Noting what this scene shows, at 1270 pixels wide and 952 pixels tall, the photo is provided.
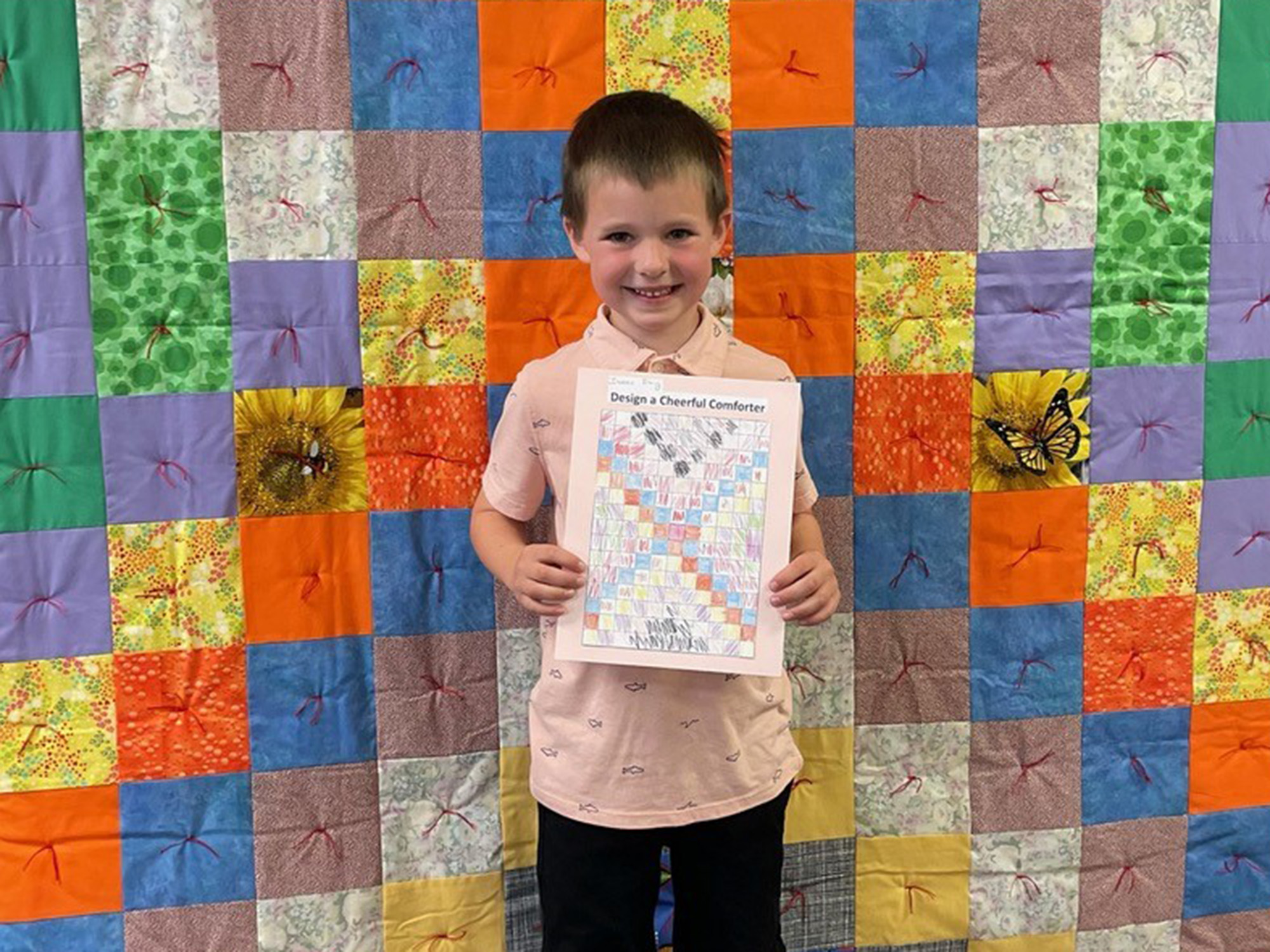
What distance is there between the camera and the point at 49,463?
54.2 inches

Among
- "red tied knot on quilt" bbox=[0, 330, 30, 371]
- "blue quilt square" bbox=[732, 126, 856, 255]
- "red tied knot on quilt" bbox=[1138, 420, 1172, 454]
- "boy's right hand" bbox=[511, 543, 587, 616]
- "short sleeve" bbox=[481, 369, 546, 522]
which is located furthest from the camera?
"red tied knot on quilt" bbox=[1138, 420, 1172, 454]

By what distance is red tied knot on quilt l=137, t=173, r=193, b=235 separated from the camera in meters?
1.36

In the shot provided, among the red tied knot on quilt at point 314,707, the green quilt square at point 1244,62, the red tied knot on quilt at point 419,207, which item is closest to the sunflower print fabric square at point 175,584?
the red tied knot on quilt at point 314,707

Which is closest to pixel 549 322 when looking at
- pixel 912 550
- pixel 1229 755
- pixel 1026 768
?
pixel 912 550

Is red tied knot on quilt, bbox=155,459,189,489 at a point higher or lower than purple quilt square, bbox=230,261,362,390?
lower

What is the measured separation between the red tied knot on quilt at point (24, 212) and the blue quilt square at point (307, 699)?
1.81 feet

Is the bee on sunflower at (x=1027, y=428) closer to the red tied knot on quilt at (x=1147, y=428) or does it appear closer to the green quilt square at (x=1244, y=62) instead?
the red tied knot on quilt at (x=1147, y=428)

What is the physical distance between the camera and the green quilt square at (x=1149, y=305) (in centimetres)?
154

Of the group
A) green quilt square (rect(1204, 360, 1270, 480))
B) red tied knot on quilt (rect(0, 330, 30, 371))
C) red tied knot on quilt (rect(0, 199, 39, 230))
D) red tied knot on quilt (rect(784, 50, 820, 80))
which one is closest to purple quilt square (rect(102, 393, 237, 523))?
red tied knot on quilt (rect(0, 330, 30, 371))

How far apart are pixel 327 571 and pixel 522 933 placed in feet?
1.74

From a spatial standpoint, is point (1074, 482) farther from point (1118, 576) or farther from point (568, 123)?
point (568, 123)

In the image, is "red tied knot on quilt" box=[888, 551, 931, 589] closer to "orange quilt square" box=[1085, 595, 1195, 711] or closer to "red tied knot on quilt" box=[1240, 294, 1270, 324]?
"orange quilt square" box=[1085, 595, 1195, 711]

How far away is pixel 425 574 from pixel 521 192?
1.58 feet

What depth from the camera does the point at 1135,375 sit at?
1.55 meters
